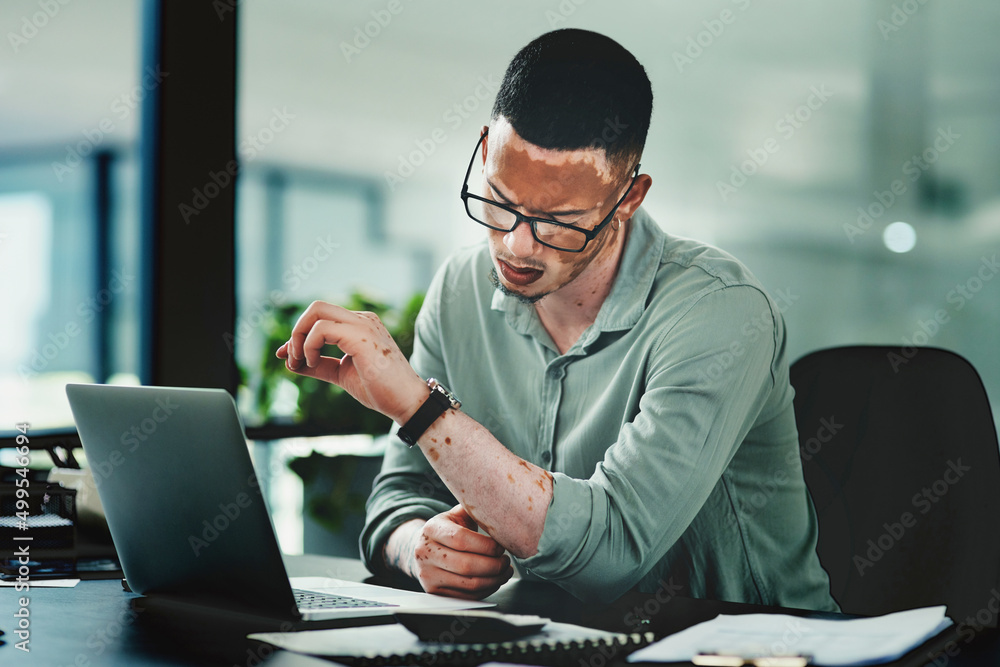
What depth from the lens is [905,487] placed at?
1.26m

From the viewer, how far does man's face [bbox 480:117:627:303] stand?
116cm

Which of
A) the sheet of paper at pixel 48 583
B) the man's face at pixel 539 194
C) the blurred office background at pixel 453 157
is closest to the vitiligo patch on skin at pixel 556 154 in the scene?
the man's face at pixel 539 194

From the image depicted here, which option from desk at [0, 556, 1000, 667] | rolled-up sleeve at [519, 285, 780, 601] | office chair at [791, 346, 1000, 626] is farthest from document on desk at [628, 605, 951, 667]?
office chair at [791, 346, 1000, 626]

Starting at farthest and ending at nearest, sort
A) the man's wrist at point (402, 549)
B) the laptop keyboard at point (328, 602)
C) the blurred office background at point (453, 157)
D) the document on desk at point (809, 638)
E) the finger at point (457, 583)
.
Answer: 1. the blurred office background at point (453, 157)
2. the man's wrist at point (402, 549)
3. the finger at point (457, 583)
4. the laptop keyboard at point (328, 602)
5. the document on desk at point (809, 638)

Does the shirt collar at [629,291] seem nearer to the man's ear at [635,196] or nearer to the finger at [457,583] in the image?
the man's ear at [635,196]

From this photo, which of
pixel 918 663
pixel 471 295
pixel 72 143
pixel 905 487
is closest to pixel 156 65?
pixel 72 143

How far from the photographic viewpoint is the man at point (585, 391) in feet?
3.30

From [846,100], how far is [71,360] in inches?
89.9

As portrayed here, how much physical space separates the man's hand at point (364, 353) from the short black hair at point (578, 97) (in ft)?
1.21

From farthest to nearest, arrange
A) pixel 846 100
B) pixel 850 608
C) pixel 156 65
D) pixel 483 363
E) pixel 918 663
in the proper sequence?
1. pixel 846 100
2. pixel 156 65
3. pixel 483 363
4. pixel 850 608
5. pixel 918 663

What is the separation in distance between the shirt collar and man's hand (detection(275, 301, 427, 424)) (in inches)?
15.3

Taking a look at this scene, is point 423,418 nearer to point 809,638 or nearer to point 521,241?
point 521,241

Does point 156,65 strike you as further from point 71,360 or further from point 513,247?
point 513,247

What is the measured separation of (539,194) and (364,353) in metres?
0.35
